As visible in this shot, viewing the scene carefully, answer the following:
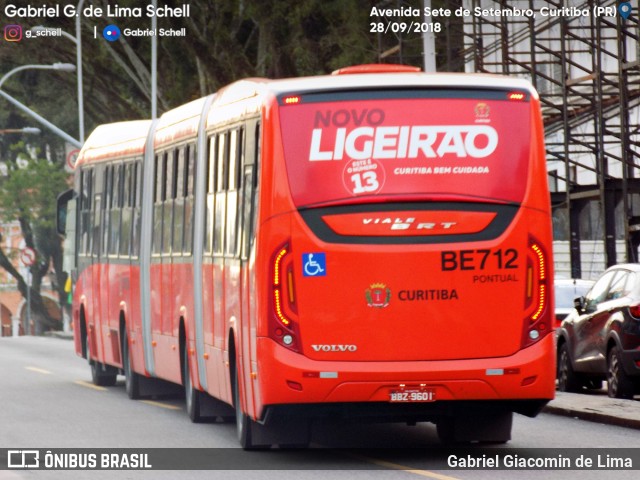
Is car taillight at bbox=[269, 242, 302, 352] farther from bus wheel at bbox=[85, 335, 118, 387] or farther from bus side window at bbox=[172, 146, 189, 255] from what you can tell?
bus wheel at bbox=[85, 335, 118, 387]

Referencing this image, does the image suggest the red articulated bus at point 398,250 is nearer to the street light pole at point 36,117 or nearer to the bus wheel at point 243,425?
the bus wheel at point 243,425

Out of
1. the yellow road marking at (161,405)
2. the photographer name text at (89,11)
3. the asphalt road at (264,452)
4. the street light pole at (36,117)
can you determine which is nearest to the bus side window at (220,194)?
the asphalt road at (264,452)

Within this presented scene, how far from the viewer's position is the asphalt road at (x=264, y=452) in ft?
42.9

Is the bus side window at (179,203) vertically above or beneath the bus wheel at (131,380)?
above

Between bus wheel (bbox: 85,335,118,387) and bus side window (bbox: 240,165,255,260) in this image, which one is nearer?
bus side window (bbox: 240,165,255,260)

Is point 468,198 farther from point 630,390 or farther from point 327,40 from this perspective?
point 327,40

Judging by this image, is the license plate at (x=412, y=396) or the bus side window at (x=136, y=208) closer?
the license plate at (x=412, y=396)

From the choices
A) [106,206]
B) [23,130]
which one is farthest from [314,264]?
[23,130]

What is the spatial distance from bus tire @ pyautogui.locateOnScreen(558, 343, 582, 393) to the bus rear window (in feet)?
31.9

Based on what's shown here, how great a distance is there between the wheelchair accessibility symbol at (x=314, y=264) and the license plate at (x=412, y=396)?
103 centimetres

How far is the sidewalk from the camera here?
57.0 ft

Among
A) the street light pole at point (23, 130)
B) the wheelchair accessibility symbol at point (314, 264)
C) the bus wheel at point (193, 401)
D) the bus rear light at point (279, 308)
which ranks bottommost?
the bus wheel at point (193, 401)

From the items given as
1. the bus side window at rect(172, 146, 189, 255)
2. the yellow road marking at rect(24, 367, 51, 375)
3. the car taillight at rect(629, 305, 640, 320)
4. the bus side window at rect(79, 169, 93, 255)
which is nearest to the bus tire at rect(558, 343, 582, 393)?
the car taillight at rect(629, 305, 640, 320)

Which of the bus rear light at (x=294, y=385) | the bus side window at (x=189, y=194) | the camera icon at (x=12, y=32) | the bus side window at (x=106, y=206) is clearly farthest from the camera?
the camera icon at (x=12, y=32)
